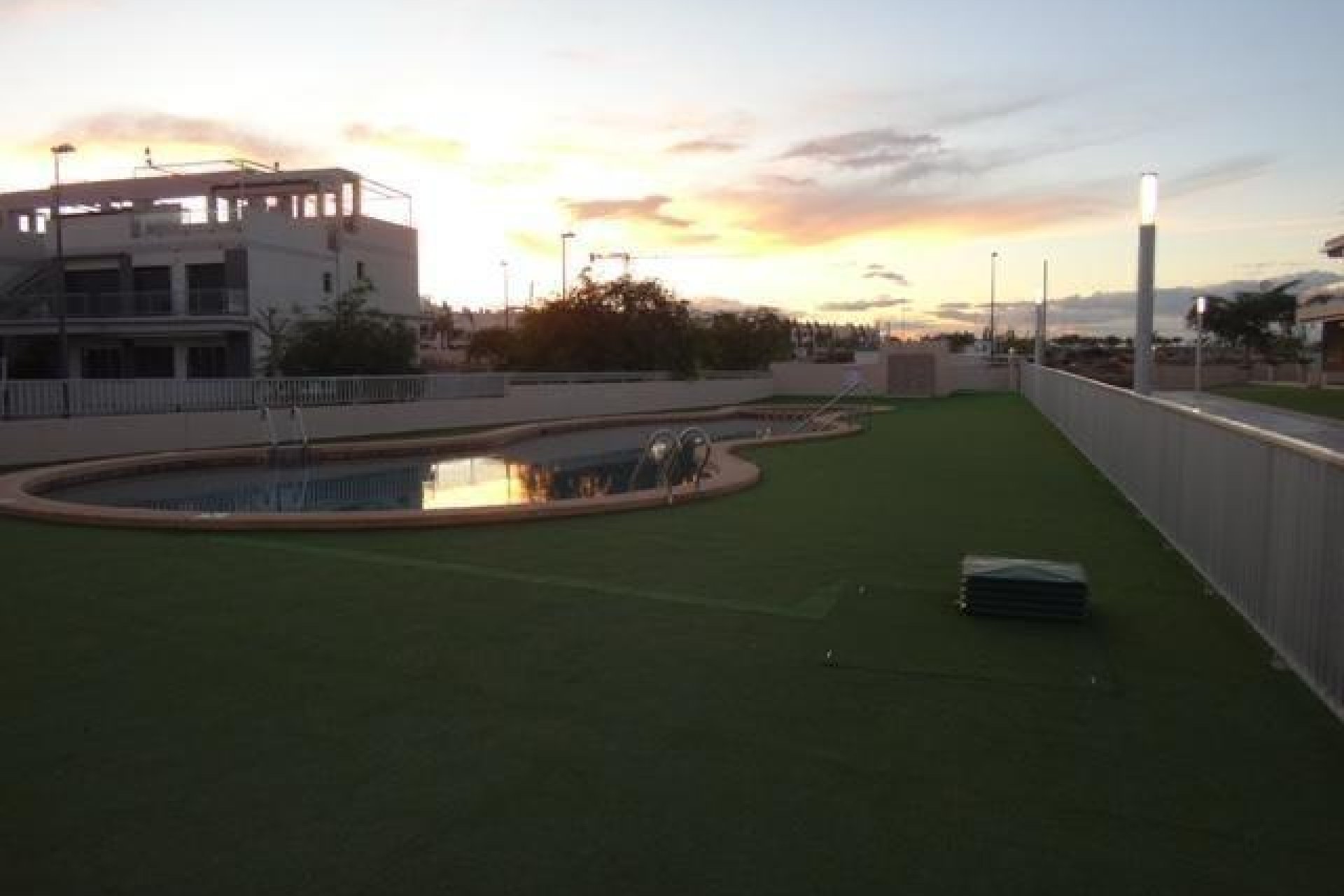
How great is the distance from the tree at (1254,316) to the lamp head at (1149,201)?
68.3 metres

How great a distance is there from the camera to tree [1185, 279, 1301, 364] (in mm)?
70500

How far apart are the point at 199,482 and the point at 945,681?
40.9 feet

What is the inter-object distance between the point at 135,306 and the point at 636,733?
3716cm

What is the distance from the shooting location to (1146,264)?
9.84 metres

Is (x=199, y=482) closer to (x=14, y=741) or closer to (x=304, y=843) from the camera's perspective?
(x=14, y=741)

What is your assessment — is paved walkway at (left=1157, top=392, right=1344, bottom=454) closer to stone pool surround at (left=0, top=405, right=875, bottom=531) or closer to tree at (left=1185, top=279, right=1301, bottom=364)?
stone pool surround at (left=0, top=405, right=875, bottom=531)

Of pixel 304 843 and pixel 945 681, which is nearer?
pixel 304 843

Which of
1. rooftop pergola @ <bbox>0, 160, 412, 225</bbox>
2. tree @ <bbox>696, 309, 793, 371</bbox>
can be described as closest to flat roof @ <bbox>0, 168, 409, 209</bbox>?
rooftop pergola @ <bbox>0, 160, 412, 225</bbox>

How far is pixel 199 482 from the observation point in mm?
14117

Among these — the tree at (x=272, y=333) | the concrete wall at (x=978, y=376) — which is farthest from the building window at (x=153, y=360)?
the concrete wall at (x=978, y=376)

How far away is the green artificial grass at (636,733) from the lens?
9.69ft

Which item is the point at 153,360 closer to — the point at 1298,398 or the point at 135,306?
the point at 135,306

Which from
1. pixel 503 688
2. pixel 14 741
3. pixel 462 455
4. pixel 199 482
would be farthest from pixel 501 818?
pixel 462 455

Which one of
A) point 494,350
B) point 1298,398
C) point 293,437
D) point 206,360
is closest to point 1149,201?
point 293,437
